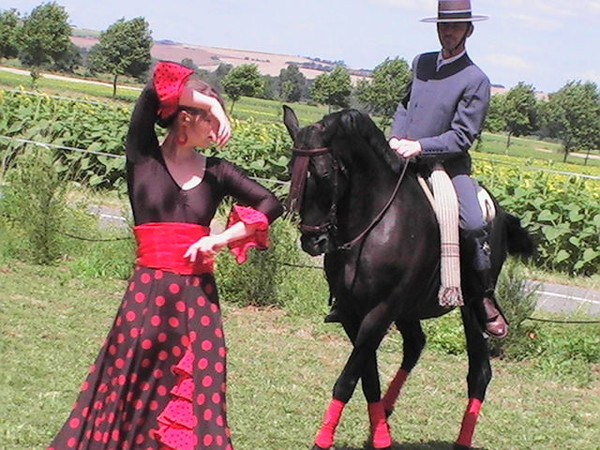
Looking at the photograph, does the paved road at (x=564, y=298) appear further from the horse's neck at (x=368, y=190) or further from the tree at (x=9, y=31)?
the tree at (x=9, y=31)

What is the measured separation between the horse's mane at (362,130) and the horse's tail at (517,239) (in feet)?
5.02

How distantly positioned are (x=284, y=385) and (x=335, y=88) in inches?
1902

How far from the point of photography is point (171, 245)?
4188mm

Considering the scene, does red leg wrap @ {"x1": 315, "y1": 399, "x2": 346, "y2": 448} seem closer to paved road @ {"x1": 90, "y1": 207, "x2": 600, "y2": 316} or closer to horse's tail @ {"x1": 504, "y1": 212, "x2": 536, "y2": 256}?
horse's tail @ {"x1": 504, "y1": 212, "x2": 536, "y2": 256}

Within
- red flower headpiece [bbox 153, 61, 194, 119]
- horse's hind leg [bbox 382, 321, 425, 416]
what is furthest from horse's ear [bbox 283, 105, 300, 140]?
horse's hind leg [bbox 382, 321, 425, 416]

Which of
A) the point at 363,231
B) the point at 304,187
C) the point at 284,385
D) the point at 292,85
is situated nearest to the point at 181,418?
the point at 304,187

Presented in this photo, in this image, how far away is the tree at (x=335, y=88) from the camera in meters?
54.8

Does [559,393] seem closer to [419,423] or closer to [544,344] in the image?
[544,344]

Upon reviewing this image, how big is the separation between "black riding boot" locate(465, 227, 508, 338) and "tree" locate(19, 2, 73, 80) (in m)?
54.3

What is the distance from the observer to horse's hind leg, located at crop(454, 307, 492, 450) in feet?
21.1

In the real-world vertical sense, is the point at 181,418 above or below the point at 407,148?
below

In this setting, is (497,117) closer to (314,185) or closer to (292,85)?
(292,85)

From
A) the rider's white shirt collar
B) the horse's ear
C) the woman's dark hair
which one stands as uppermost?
the rider's white shirt collar

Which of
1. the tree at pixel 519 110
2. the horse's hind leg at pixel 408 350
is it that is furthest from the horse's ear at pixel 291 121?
the tree at pixel 519 110
